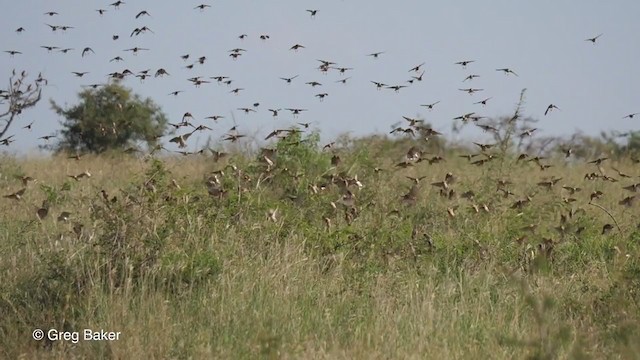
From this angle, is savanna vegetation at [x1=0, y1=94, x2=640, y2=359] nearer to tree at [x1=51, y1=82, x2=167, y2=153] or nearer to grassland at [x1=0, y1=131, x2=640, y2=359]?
grassland at [x1=0, y1=131, x2=640, y2=359]

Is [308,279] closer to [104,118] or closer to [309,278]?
[309,278]

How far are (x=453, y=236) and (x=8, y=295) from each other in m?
4.23

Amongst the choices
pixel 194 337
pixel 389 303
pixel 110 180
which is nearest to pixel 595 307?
pixel 389 303

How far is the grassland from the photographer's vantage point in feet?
18.7

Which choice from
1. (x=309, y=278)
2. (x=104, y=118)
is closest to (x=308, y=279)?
(x=309, y=278)

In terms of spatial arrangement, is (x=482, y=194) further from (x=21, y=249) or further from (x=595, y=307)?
(x=21, y=249)

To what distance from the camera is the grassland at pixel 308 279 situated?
18.7ft

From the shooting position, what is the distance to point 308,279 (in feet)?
22.9

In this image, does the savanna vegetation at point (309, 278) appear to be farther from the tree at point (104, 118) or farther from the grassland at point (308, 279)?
the tree at point (104, 118)

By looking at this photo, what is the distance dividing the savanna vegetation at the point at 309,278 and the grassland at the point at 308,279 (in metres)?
0.02

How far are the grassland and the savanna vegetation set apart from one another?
0.02 metres

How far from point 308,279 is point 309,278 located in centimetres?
2

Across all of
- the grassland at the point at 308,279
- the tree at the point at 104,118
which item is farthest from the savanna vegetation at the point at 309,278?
the tree at the point at 104,118

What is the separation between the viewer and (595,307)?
7.09 meters
